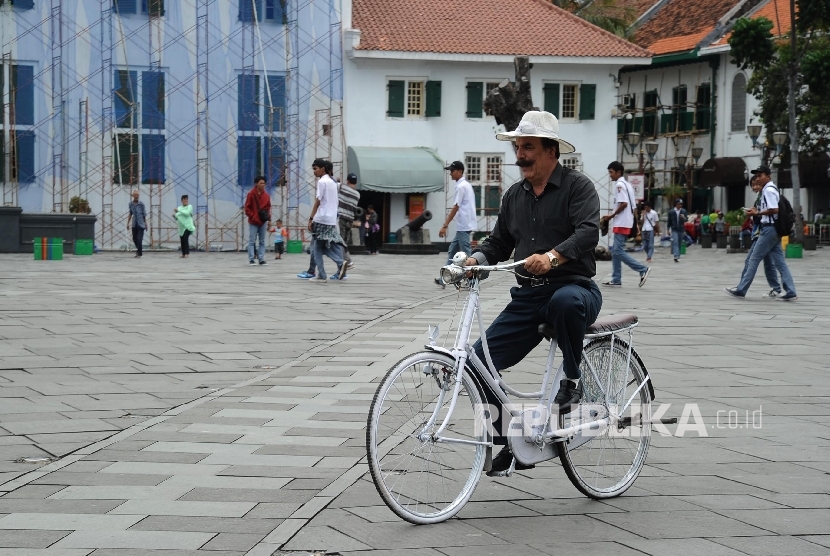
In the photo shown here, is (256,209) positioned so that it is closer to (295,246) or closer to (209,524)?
(295,246)

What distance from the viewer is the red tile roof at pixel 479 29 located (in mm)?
43750

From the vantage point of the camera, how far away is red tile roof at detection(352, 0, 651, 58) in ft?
144

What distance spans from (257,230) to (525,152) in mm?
21815

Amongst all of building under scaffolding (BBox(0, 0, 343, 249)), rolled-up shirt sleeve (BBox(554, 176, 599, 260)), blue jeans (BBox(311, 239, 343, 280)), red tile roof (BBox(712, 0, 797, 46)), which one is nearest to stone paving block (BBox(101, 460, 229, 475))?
rolled-up shirt sleeve (BBox(554, 176, 599, 260))

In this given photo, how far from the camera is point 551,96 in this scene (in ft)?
151

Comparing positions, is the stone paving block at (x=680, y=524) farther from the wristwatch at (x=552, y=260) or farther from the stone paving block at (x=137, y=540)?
the stone paving block at (x=137, y=540)

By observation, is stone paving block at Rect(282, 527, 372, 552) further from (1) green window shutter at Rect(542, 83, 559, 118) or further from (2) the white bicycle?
(1) green window shutter at Rect(542, 83, 559, 118)

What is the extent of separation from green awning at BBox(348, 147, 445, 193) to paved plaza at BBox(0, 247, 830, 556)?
27175 millimetres

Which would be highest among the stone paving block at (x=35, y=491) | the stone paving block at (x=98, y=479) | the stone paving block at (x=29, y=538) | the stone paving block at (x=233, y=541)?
the stone paving block at (x=98, y=479)

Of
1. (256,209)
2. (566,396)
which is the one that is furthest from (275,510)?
(256,209)

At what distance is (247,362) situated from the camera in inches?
404

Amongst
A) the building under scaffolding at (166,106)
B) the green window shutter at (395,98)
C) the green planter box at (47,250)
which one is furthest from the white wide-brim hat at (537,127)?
the green window shutter at (395,98)

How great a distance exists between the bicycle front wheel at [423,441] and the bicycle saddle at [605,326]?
453 millimetres

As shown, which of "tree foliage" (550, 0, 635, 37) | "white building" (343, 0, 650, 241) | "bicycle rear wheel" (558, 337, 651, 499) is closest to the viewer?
"bicycle rear wheel" (558, 337, 651, 499)
